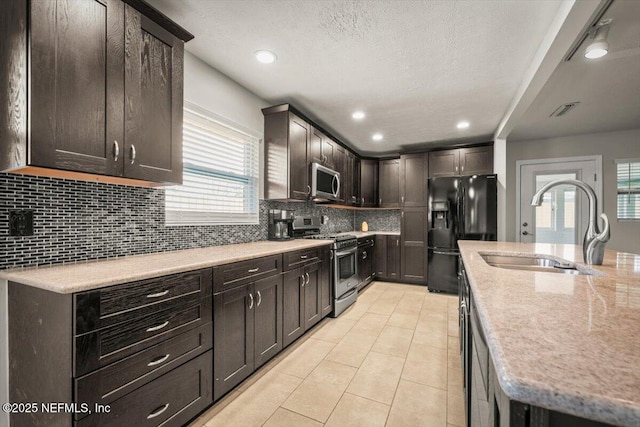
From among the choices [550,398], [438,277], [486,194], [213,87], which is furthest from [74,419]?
[486,194]

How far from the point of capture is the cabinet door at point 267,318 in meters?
2.10

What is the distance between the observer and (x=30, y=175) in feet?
4.85

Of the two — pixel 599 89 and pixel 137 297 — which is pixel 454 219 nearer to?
pixel 599 89

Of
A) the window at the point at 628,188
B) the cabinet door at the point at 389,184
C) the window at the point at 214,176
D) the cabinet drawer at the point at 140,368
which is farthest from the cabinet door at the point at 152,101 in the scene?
the window at the point at 628,188

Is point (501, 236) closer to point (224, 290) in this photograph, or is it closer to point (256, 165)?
point (256, 165)

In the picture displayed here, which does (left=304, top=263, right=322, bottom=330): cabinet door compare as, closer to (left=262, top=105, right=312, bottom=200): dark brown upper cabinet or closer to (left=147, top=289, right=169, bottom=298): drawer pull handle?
(left=262, top=105, right=312, bottom=200): dark brown upper cabinet

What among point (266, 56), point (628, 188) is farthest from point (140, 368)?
point (628, 188)

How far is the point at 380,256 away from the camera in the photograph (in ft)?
16.9

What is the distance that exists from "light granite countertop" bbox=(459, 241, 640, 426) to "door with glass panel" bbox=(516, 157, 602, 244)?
418cm

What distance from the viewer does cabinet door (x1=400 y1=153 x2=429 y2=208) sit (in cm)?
486

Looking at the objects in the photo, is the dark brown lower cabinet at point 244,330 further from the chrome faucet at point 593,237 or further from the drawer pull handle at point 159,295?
the chrome faucet at point 593,237

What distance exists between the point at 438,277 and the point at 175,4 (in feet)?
14.5

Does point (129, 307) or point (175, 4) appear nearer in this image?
point (129, 307)

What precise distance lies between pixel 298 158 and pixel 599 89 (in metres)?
3.08
